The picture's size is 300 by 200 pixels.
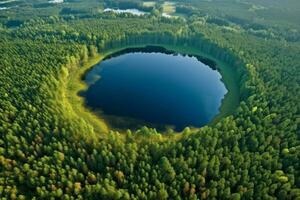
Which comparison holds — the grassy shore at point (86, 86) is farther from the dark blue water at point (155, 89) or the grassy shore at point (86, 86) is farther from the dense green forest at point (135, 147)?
the dark blue water at point (155, 89)

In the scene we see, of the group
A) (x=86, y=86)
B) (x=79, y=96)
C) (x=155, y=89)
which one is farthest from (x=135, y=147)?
(x=86, y=86)

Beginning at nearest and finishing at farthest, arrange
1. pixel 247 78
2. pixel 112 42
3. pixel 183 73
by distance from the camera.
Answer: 1. pixel 247 78
2. pixel 183 73
3. pixel 112 42

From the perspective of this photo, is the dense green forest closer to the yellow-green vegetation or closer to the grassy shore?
the yellow-green vegetation

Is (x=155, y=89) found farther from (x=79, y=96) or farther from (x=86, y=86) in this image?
(x=79, y=96)

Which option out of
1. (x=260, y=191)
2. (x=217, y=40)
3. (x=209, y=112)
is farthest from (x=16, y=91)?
(x=217, y=40)

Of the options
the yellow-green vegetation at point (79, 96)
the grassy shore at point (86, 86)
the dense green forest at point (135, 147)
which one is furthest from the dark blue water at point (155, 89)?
the dense green forest at point (135, 147)

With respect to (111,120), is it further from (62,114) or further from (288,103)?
(288,103)
